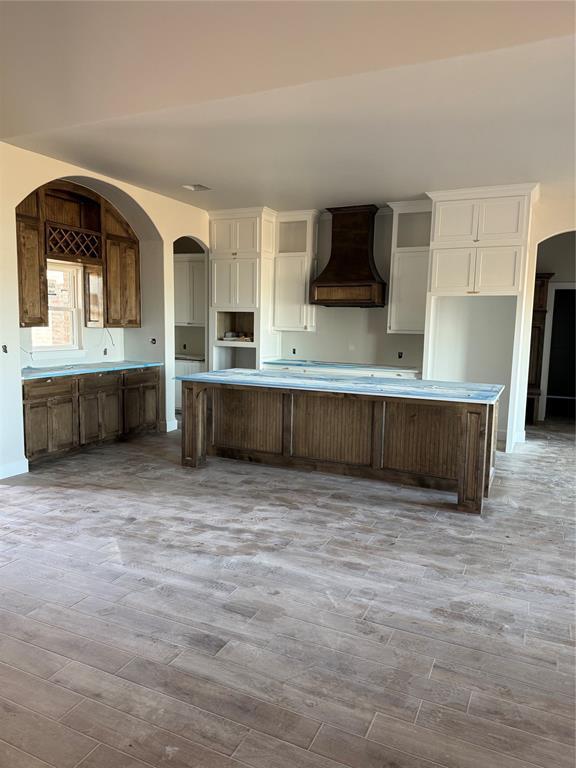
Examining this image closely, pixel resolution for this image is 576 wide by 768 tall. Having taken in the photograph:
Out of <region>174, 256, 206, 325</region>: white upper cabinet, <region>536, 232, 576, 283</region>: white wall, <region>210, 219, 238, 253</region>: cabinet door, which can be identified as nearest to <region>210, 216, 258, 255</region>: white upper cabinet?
<region>210, 219, 238, 253</region>: cabinet door

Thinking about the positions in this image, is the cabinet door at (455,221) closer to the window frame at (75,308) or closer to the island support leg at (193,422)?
the island support leg at (193,422)

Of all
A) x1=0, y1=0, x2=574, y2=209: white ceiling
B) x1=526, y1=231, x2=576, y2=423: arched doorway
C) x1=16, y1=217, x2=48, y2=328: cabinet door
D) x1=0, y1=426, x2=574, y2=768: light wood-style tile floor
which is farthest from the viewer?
x1=526, y1=231, x2=576, y2=423: arched doorway

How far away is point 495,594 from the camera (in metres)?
2.72

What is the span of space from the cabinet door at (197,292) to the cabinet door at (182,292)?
5cm

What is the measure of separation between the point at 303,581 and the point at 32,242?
3895mm

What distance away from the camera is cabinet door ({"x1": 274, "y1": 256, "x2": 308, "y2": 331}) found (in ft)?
22.5

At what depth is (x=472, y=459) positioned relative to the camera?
3.84 m

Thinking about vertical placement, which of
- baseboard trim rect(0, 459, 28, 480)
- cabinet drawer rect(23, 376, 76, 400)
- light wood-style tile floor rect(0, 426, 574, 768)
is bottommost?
light wood-style tile floor rect(0, 426, 574, 768)

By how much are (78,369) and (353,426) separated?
9.14ft

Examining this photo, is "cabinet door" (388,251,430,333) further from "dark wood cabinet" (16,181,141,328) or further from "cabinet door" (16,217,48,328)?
"cabinet door" (16,217,48,328)

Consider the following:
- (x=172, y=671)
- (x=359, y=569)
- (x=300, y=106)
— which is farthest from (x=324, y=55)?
(x=172, y=671)

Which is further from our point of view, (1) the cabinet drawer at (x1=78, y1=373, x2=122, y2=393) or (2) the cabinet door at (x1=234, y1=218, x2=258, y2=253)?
(2) the cabinet door at (x1=234, y1=218, x2=258, y2=253)

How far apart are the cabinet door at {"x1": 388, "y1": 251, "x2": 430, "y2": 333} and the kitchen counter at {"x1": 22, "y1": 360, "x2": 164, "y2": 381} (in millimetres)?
2888

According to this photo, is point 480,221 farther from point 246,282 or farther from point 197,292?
point 197,292
